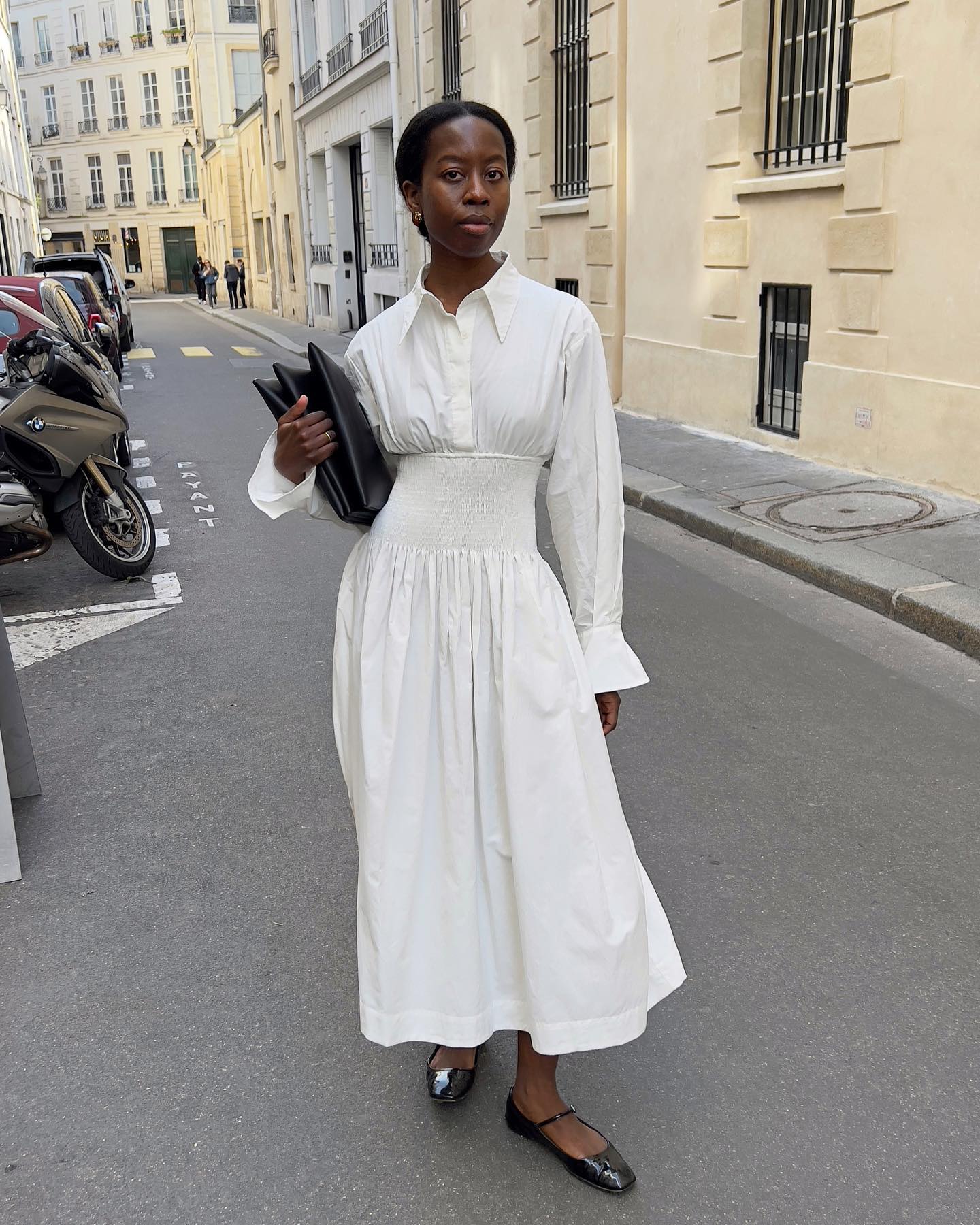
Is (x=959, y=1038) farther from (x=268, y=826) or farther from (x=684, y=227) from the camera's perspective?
(x=684, y=227)

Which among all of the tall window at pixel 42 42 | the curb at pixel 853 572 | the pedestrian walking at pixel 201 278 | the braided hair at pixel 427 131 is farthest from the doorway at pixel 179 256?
the braided hair at pixel 427 131

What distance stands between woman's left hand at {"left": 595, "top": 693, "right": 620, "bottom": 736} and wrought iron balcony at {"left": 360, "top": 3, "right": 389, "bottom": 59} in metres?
21.6

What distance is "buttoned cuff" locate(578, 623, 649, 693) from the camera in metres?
2.28

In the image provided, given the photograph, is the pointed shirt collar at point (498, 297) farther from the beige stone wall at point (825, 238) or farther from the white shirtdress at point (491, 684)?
the beige stone wall at point (825, 238)

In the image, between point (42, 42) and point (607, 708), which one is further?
point (42, 42)

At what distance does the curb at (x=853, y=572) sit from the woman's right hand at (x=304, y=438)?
389 cm

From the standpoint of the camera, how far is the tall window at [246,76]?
52.7 m

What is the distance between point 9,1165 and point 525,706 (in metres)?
1.38

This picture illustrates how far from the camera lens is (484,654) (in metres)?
2.20

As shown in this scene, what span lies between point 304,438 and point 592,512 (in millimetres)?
547

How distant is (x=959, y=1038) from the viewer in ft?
8.82

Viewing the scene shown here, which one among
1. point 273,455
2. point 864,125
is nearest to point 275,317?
point 864,125

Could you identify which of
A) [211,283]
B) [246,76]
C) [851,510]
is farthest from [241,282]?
[851,510]

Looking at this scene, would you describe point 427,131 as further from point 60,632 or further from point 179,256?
point 179,256
